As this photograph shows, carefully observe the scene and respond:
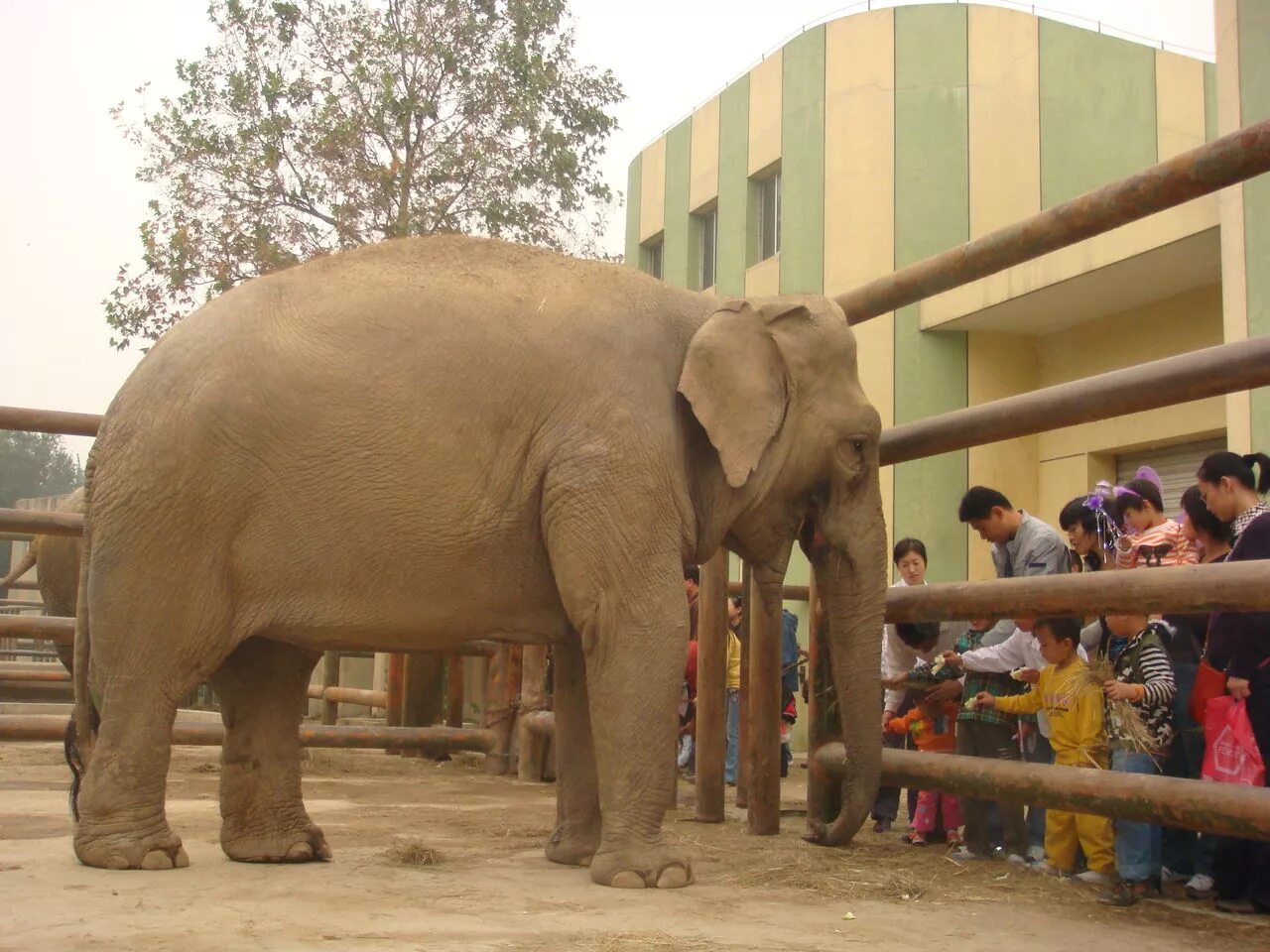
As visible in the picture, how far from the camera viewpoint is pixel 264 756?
488cm

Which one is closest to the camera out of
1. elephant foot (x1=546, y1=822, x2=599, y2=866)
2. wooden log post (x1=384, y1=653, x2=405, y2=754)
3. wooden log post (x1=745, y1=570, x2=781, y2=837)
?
elephant foot (x1=546, y1=822, x2=599, y2=866)

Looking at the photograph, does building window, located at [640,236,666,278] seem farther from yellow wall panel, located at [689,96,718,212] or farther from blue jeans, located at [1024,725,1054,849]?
blue jeans, located at [1024,725,1054,849]

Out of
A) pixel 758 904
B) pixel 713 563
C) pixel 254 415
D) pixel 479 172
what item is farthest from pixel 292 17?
pixel 758 904

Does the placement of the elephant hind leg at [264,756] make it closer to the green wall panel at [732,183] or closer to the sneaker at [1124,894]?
the sneaker at [1124,894]

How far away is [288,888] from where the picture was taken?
4.02 meters

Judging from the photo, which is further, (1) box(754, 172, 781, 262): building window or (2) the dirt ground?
(1) box(754, 172, 781, 262): building window

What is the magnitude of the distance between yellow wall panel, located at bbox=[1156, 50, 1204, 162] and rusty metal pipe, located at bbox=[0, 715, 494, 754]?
13.8m

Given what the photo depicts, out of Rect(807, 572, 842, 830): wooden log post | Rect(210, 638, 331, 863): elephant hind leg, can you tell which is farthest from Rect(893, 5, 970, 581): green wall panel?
Rect(210, 638, 331, 863): elephant hind leg

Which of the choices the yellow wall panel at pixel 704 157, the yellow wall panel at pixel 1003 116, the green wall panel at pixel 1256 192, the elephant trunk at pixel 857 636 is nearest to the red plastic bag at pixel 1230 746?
the elephant trunk at pixel 857 636

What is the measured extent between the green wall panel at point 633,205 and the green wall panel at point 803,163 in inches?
187

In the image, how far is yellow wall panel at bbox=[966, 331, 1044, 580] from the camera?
16.7 m

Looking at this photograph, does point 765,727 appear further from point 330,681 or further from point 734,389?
point 330,681

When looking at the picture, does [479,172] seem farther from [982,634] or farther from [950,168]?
[982,634]

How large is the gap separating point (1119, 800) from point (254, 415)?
9.04 ft
